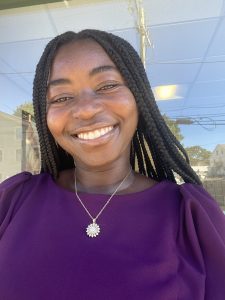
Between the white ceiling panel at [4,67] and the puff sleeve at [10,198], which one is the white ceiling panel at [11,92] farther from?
the puff sleeve at [10,198]

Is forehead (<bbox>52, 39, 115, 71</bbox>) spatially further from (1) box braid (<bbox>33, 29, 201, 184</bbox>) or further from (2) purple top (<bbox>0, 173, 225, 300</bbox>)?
(2) purple top (<bbox>0, 173, 225, 300</bbox>)

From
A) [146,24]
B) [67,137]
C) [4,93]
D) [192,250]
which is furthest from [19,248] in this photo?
[4,93]

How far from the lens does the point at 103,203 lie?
1053mm

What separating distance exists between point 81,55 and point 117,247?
536mm

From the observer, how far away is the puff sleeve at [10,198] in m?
1.05

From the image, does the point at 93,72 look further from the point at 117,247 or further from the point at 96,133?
the point at 117,247

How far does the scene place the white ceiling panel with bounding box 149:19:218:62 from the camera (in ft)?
9.95

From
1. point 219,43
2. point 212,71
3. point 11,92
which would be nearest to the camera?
point 219,43

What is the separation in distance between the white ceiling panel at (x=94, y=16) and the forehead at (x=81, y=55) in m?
1.76

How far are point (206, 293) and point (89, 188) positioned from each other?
0.47 meters

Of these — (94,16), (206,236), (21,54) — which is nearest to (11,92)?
(21,54)

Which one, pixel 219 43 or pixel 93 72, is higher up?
pixel 219 43

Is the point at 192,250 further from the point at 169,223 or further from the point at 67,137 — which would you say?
the point at 67,137

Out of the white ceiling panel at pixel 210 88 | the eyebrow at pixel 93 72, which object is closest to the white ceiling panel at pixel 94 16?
the white ceiling panel at pixel 210 88
